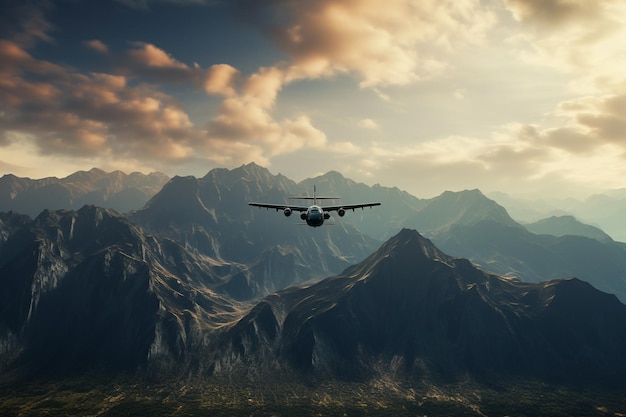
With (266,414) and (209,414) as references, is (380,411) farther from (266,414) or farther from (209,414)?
(209,414)

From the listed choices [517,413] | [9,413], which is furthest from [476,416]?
[9,413]

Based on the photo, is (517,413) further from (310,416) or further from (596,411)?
(310,416)

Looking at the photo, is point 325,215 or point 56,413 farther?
point 56,413

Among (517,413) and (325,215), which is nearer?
(325,215)

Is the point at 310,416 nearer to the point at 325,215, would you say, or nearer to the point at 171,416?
the point at 171,416

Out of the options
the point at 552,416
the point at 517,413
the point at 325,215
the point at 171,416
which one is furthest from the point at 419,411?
the point at 325,215

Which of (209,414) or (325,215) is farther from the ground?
(325,215)

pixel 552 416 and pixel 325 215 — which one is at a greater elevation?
pixel 325 215

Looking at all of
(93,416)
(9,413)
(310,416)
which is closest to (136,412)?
(93,416)
